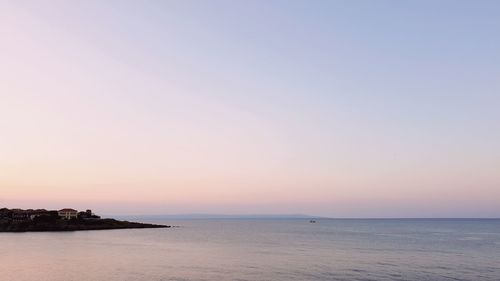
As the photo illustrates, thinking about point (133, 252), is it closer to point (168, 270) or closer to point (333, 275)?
A: point (168, 270)

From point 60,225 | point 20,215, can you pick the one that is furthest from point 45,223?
point 20,215

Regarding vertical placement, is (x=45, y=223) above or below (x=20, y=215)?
below

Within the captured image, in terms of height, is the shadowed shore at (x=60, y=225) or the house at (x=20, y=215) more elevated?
the house at (x=20, y=215)

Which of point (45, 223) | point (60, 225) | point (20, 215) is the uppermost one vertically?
point (20, 215)

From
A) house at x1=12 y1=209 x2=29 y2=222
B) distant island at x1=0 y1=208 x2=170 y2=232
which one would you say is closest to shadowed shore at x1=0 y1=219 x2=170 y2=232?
distant island at x1=0 y1=208 x2=170 y2=232

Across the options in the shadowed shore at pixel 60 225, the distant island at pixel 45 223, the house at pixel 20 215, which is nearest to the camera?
the shadowed shore at pixel 60 225

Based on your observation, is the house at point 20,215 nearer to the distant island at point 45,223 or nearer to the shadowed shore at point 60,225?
the distant island at point 45,223

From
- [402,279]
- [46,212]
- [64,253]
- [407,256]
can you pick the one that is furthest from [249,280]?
[46,212]

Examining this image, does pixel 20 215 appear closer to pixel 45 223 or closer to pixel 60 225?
pixel 45 223

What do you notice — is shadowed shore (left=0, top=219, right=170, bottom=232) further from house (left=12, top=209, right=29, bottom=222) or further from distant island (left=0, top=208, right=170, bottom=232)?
house (left=12, top=209, right=29, bottom=222)

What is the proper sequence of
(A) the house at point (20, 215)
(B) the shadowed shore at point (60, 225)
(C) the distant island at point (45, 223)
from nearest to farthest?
(B) the shadowed shore at point (60, 225) → (C) the distant island at point (45, 223) → (A) the house at point (20, 215)

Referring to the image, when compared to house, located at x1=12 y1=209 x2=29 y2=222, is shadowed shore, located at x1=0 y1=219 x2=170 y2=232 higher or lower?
lower

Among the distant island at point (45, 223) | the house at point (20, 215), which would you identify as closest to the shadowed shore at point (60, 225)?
the distant island at point (45, 223)

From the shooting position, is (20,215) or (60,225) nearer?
(60,225)
